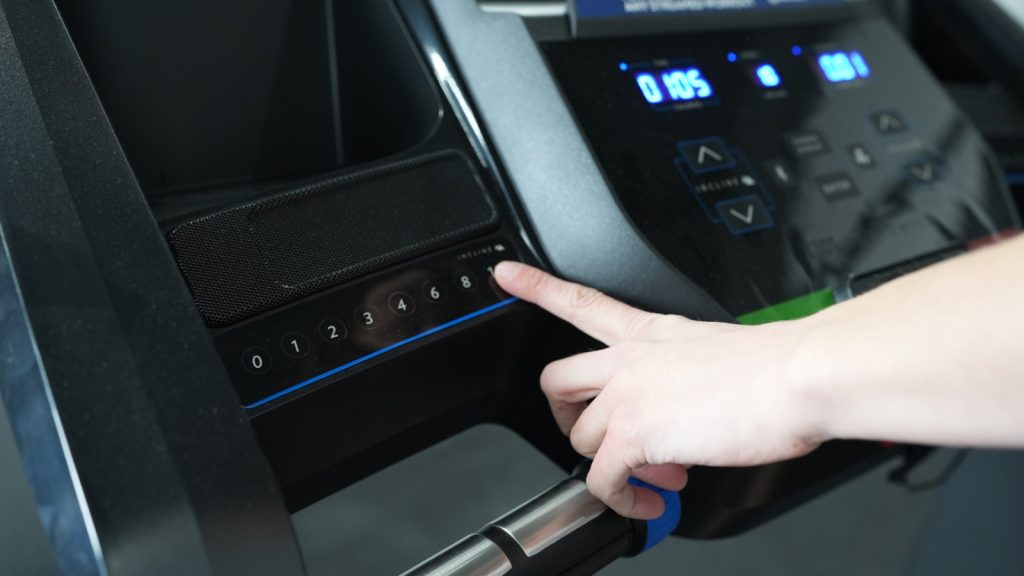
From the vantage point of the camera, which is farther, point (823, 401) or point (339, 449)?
point (339, 449)

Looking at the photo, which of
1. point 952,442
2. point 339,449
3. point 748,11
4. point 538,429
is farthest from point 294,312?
point 748,11

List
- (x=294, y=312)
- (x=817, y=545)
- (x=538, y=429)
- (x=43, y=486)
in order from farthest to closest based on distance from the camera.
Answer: (x=817, y=545), (x=538, y=429), (x=294, y=312), (x=43, y=486)

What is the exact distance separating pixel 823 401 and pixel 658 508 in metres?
0.16

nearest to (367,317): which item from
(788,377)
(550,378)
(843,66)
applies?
(550,378)

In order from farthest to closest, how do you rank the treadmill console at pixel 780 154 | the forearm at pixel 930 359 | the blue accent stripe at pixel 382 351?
the treadmill console at pixel 780 154 < the blue accent stripe at pixel 382 351 < the forearm at pixel 930 359

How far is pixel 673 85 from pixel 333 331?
32cm

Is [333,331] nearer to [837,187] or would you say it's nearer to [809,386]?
[809,386]

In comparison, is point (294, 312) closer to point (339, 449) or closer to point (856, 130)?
point (339, 449)

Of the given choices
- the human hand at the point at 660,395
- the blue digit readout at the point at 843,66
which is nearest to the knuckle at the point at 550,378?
the human hand at the point at 660,395

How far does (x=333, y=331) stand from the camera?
530 mm

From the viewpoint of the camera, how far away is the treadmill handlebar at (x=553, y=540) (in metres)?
0.48

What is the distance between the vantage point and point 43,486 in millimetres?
396

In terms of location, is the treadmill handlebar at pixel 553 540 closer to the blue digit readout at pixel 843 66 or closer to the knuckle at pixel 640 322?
the knuckle at pixel 640 322

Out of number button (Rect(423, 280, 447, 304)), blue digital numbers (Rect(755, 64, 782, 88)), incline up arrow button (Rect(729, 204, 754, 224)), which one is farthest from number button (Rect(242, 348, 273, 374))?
blue digital numbers (Rect(755, 64, 782, 88))
